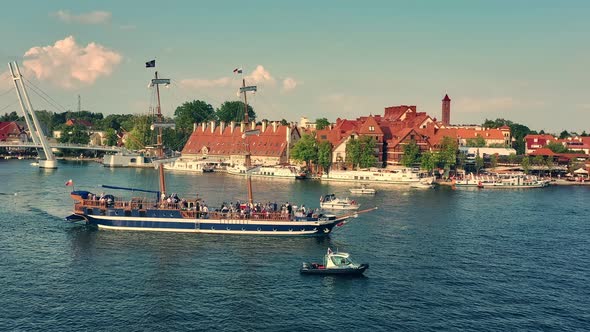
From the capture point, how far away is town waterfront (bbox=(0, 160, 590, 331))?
152ft

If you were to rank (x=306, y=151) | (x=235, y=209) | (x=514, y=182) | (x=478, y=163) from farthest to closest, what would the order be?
1. (x=306, y=151)
2. (x=478, y=163)
3. (x=514, y=182)
4. (x=235, y=209)

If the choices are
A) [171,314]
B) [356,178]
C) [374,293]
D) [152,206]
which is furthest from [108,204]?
[356,178]

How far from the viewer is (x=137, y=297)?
5059 centimetres

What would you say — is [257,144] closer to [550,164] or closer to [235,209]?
[550,164]

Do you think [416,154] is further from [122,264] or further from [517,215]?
[122,264]

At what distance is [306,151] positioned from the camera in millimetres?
166250

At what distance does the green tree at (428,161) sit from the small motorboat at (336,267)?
328ft

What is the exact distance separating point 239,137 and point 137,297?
485ft

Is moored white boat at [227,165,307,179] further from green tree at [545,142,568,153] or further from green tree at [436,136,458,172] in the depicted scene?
green tree at [545,142,568,153]

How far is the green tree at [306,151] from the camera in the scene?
6545 inches

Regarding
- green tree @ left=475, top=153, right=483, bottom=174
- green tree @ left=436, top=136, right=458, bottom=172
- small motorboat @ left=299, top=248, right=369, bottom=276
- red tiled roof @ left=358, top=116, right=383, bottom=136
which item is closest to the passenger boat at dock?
green tree @ left=436, top=136, right=458, bottom=172

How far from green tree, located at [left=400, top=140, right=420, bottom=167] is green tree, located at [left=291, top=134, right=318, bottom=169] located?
25.8 m

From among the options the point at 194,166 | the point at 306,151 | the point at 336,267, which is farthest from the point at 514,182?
the point at 336,267

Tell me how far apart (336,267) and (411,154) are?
344 ft
